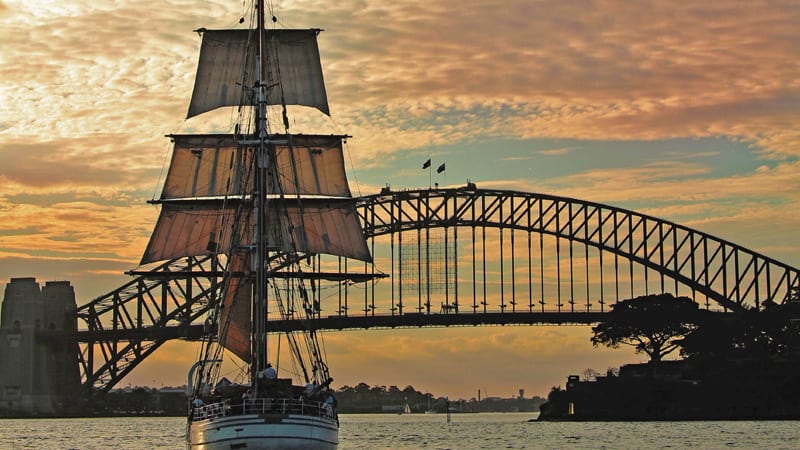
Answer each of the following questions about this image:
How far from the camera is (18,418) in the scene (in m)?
128

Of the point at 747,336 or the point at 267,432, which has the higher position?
the point at 747,336

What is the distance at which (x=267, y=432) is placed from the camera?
4688 cm

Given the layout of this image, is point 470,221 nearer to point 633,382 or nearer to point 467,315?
point 467,315

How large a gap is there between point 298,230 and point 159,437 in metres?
25.7

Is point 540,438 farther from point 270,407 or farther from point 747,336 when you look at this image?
point 747,336

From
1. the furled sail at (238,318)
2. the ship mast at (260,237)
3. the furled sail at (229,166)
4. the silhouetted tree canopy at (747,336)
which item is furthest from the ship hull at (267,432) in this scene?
the silhouetted tree canopy at (747,336)

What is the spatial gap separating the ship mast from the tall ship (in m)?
0.05

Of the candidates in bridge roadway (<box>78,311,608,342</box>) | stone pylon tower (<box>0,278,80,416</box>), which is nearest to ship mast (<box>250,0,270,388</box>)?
bridge roadway (<box>78,311,608,342</box>)

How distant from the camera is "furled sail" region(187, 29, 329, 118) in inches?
2793

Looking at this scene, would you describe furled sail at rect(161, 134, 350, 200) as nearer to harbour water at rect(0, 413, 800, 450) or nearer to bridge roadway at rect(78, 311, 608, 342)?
harbour water at rect(0, 413, 800, 450)

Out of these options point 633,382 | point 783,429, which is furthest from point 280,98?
point 633,382

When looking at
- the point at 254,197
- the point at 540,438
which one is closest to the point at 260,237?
the point at 254,197

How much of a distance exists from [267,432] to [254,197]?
45.4 feet

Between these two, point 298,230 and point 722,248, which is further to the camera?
point 722,248
